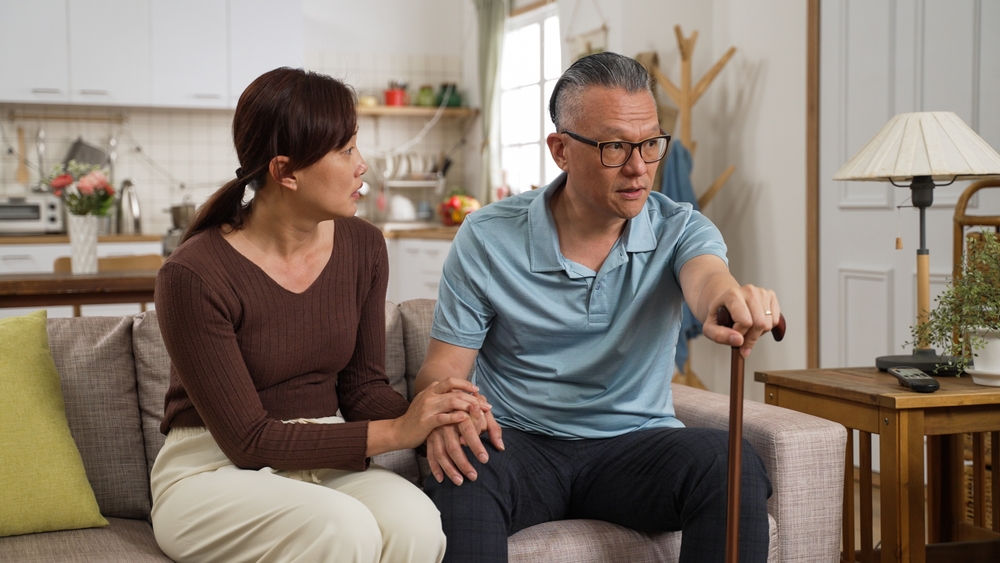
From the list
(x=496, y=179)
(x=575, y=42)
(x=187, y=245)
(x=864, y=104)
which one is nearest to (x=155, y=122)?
(x=496, y=179)

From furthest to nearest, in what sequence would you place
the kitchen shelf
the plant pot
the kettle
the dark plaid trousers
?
the kitchen shelf, the kettle, the plant pot, the dark plaid trousers

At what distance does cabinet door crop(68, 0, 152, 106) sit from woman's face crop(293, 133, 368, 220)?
4657mm

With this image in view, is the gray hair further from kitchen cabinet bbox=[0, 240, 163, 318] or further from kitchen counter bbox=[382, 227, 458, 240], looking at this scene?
kitchen cabinet bbox=[0, 240, 163, 318]

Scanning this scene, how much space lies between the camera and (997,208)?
3.06 m

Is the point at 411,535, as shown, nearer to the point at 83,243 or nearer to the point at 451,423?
the point at 451,423

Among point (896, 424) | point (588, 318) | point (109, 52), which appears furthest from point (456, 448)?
point (109, 52)

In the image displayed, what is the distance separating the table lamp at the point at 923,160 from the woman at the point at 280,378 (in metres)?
1.23

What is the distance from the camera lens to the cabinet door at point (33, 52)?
5508 mm

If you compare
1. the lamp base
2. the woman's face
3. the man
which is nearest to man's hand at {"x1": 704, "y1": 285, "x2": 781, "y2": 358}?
the man

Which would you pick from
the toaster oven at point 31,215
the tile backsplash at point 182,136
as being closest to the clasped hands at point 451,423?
the tile backsplash at point 182,136

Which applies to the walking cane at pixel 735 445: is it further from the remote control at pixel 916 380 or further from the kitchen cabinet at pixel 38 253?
the kitchen cabinet at pixel 38 253

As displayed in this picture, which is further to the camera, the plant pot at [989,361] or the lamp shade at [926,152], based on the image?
the lamp shade at [926,152]

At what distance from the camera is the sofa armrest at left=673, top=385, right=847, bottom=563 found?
1.77m

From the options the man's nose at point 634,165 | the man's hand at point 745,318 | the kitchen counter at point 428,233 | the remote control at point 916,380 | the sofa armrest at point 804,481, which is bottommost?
the sofa armrest at point 804,481
